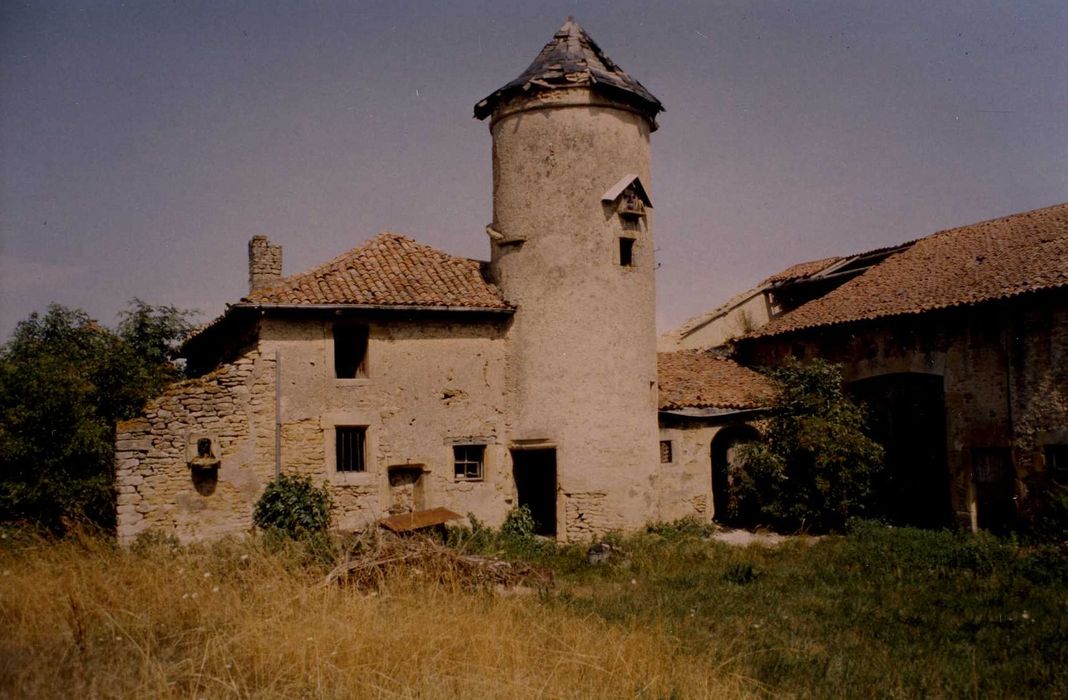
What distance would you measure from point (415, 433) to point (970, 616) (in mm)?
10402

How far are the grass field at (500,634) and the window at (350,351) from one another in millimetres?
5785

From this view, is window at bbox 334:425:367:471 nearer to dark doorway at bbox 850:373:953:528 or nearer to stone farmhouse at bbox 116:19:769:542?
stone farmhouse at bbox 116:19:769:542

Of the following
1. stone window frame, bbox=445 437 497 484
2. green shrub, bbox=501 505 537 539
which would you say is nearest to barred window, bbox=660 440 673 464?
green shrub, bbox=501 505 537 539

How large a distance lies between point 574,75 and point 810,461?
33.2ft

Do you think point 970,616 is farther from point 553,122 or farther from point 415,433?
point 553,122

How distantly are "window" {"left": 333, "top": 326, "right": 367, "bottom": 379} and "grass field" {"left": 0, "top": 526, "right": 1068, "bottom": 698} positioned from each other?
5.79 meters

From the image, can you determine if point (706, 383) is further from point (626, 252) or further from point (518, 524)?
point (518, 524)

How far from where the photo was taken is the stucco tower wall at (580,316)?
16.9 meters

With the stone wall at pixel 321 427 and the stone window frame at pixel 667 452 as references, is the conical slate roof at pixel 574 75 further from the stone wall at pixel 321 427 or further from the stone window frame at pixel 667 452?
the stone window frame at pixel 667 452

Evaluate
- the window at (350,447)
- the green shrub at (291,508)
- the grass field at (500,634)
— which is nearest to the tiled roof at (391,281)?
the window at (350,447)

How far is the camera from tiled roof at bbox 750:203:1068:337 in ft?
55.8

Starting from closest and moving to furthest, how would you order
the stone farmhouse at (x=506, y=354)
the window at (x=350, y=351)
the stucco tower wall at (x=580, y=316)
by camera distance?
the stone farmhouse at (x=506, y=354) → the window at (x=350, y=351) → the stucco tower wall at (x=580, y=316)

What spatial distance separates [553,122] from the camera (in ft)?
56.9

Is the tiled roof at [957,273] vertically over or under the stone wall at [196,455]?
over
